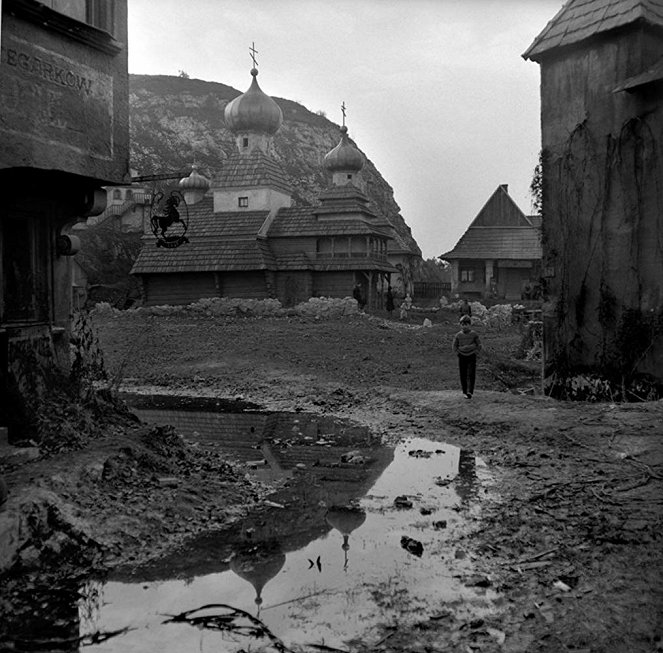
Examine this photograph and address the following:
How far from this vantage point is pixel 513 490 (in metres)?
7.75

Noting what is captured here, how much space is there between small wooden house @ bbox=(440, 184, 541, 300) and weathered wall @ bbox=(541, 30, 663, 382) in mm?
30419

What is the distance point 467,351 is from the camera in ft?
42.5

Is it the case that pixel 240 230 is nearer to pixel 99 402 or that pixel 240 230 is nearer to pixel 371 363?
pixel 371 363

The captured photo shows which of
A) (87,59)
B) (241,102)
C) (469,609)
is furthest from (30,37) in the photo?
(241,102)

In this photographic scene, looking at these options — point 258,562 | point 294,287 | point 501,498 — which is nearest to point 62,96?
point 258,562

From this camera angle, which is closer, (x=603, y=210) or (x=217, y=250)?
(x=603, y=210)

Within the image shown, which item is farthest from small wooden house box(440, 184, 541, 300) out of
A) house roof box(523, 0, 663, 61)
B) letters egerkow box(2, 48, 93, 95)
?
letters egerkow box(2, 48, 93, 95)

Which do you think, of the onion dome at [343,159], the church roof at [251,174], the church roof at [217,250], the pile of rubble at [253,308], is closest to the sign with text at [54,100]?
the pile of rubble at [253,308]

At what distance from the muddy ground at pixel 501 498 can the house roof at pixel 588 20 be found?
20.7ft

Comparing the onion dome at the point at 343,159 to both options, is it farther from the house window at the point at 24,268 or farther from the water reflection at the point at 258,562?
the water reflection at the point at 258,562

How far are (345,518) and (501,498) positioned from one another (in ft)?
5.81

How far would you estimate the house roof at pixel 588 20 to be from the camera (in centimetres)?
1155

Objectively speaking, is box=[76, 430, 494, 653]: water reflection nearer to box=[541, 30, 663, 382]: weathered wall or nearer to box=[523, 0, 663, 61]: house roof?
box=[541, 30, 663, 382]: weathered wall

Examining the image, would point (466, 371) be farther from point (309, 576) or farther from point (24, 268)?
point (309, 576)
